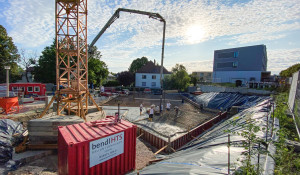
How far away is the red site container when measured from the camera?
4.84m

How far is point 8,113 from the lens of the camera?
43.7 feet

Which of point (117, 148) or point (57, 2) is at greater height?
point (57, 2)

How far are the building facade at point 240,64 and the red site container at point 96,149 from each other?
44.8 meters

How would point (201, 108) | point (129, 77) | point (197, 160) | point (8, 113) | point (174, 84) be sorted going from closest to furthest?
point (197, 160) < point (8, 113) < point (201, 108) < point (174, 84) < point (129, 77)

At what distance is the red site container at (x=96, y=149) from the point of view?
4.84 metres

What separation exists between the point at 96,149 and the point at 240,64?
4809cm

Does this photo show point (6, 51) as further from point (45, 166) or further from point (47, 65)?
point (45, 166)

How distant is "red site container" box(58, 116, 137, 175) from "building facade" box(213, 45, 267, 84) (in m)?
44.8

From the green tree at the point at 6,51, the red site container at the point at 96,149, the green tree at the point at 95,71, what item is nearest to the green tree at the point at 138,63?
the green tree at the point at 95,71

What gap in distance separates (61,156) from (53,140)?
2916mm

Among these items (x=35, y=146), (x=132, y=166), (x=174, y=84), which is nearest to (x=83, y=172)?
(x=132, y=166)

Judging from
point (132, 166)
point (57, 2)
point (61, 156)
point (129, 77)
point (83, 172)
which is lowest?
point (132, 166)

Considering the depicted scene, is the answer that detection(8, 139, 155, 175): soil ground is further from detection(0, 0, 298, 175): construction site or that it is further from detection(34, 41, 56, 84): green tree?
detection(34, 41, 56, 84): green tree

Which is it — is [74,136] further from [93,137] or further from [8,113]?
[8,113]
